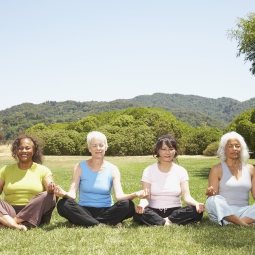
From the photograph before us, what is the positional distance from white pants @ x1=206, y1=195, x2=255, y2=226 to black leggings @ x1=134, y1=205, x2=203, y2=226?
261mm

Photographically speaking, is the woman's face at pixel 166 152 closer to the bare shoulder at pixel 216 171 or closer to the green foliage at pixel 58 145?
the bare shoulder at pixel 216 171

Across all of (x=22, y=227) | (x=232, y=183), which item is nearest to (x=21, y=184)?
(x=22, y=227)

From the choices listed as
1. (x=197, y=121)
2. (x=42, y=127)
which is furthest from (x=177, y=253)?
(x=197, y=121)

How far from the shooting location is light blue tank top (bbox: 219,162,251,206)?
6.50 meters

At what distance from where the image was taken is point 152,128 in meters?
51.5

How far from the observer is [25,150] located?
6.55 meters

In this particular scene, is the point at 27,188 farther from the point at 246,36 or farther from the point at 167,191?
the point at 246,36

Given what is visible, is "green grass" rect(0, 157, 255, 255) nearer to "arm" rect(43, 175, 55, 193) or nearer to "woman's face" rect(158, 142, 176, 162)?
"arm" rect(43, 175, 55, 193)

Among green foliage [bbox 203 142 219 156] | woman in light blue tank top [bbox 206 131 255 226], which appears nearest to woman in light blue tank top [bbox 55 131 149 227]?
woman in light blue tank top [bbox 206 131 255 226]

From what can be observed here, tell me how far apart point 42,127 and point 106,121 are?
12.0 meters

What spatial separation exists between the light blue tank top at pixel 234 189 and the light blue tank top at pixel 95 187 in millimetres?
1827

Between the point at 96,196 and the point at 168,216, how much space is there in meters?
1.18

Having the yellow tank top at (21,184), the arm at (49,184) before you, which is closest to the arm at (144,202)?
the arm at (49,184)

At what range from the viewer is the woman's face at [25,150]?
258 inches
